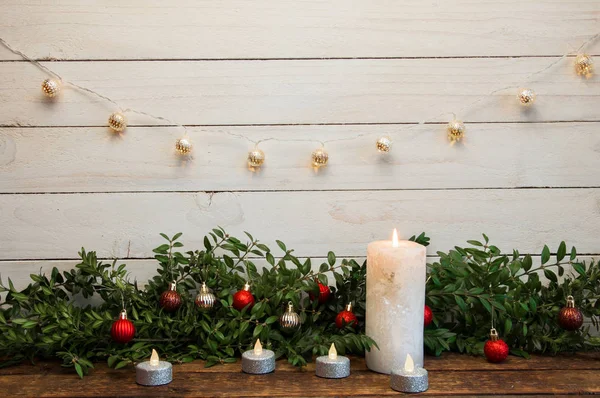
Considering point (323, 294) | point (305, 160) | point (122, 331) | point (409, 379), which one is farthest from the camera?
point (305, 160)

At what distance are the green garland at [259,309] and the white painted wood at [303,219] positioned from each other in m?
0.06

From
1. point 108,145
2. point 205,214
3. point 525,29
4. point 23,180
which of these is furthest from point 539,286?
point 23,180

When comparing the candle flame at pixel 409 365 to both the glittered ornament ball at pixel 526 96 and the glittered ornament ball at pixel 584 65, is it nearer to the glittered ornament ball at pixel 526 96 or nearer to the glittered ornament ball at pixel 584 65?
the glittered ornament ball at pixel 526 96

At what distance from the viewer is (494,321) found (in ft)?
3.82

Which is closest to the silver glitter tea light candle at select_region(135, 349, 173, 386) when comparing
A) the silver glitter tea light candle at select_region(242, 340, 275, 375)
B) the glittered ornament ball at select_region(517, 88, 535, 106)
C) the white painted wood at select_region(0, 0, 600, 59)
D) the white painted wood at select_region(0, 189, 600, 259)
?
the silver glitter tea light candle at select_region(242, 340, 275, 375)

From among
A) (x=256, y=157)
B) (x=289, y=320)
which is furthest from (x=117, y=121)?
(x=289, y=320)

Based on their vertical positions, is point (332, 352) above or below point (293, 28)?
below

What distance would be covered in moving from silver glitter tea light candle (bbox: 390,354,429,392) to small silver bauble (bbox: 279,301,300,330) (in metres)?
0.20

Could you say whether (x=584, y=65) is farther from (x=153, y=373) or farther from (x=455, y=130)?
(x=153, y=373)

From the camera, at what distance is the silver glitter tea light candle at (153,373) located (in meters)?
0.98

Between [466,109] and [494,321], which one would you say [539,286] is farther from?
[466,109]

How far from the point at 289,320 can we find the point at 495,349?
1.08 ft

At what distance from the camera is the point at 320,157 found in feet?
4.13

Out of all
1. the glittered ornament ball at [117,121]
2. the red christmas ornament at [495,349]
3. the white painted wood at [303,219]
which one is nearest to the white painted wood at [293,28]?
the glittered ornament ball at [117,121]
